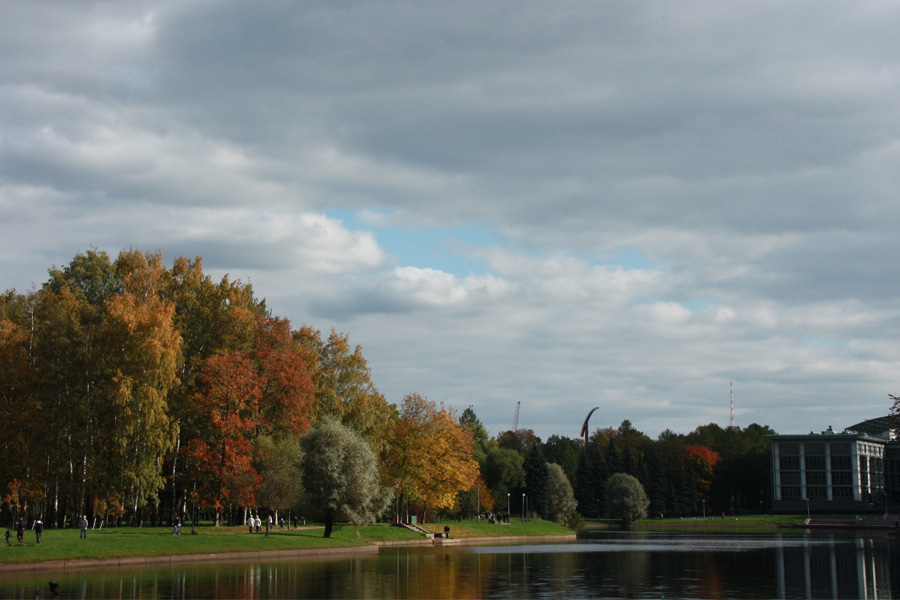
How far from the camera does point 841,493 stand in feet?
595

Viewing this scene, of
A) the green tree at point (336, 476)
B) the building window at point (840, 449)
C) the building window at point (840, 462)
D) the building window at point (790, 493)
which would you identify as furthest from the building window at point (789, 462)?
the green tree at point (336, 476)

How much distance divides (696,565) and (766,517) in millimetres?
118791

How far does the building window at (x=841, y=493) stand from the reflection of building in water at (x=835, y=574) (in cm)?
12370

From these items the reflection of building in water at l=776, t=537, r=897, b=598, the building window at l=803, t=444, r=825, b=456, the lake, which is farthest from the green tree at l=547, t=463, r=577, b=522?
the building window at l=803, t=444, r=825, b=456

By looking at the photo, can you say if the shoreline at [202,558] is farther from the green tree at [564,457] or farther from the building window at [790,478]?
the building window at [790,478]

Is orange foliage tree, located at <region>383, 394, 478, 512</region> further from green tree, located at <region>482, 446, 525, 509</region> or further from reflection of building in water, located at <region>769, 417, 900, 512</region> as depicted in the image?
reflection of building in water, located at <region>769, 417, 900, 512</region>

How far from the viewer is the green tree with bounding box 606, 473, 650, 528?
493ft

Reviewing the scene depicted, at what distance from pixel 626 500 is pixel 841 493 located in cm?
6181

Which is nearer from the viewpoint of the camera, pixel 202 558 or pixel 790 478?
pixel 202 558

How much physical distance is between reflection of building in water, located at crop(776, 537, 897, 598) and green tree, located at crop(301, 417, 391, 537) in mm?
32291

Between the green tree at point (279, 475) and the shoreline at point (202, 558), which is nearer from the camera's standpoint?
the shoreline at point (202, 558)

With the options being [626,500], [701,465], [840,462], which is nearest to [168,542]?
[626,500]

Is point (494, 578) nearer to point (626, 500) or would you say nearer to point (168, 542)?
point (168, 542)

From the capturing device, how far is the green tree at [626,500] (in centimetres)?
15038
